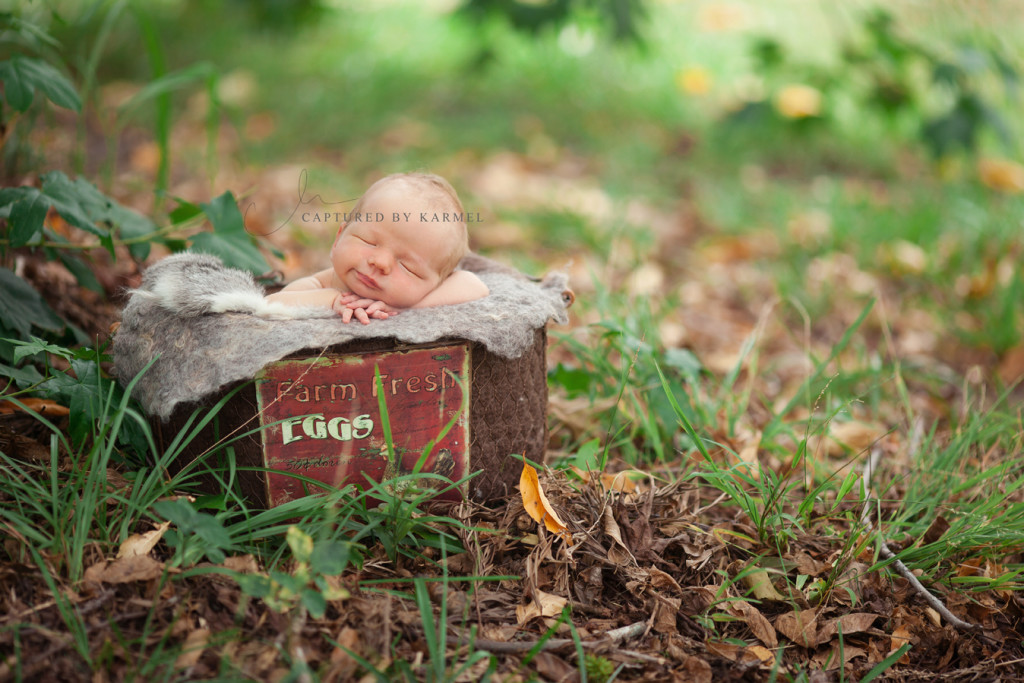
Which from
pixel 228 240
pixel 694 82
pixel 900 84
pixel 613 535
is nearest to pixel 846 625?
pixel 613 535

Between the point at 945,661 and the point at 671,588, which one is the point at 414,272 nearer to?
the point at 671,588

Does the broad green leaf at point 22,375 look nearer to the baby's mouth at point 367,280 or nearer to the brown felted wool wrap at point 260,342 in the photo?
the brown felted wool wrap at point 260,342

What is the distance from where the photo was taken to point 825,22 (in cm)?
561

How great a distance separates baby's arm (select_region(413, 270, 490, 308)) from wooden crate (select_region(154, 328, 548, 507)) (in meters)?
0.14

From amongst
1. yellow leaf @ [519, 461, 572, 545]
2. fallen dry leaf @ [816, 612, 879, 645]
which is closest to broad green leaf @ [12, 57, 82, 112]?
yellow leaf @ [519, 461, 572, 545]

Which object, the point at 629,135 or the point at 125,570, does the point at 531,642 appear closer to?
the point at 125,570

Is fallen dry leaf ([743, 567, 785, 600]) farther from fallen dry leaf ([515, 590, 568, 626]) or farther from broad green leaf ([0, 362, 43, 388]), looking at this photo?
broad green leaf ([0, 362, 43, 388])

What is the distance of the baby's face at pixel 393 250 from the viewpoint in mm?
1410

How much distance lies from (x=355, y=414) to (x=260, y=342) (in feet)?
0.69

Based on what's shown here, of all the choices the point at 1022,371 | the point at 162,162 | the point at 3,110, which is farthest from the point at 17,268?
the point at 1022,371

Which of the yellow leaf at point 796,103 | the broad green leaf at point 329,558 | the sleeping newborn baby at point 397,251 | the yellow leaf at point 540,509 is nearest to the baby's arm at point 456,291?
the sleeping newborn baby at point 397,251

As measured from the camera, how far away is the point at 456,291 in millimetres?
1483

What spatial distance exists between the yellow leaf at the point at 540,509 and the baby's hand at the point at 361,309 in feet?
1.37

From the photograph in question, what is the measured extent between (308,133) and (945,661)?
144 inches
